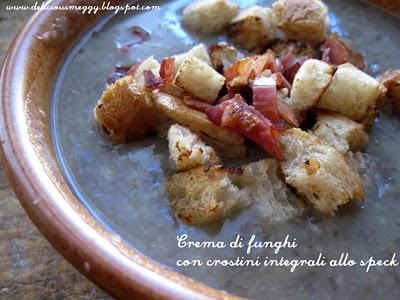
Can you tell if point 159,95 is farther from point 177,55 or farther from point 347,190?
point 347,190

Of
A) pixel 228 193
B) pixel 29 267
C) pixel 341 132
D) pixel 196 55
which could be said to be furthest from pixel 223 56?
pixel 29 267

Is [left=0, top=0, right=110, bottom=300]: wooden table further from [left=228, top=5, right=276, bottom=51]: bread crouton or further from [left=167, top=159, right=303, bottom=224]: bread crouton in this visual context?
[left=228, top=5, right=276, bottom=51]: bread crouton

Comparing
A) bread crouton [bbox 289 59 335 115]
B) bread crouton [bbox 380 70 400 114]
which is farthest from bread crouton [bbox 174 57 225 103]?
bread crouton [bbox 380 70 400 114]

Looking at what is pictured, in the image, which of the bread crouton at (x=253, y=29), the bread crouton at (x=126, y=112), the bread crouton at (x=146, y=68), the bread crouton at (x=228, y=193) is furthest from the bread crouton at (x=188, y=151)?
the bread crouton at (x=253, y=29)

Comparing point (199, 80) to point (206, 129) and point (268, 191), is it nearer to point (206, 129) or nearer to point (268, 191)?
point (206, 129)

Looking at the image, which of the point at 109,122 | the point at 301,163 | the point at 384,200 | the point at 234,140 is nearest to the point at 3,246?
the point at 109,122

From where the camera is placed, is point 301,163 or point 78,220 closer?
point 78,220

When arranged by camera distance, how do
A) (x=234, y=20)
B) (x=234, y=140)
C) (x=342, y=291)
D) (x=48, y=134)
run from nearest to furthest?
(x=342, y=291) < (x=234, y=140) < (x=48, y=134) < (x=234, y=20)
